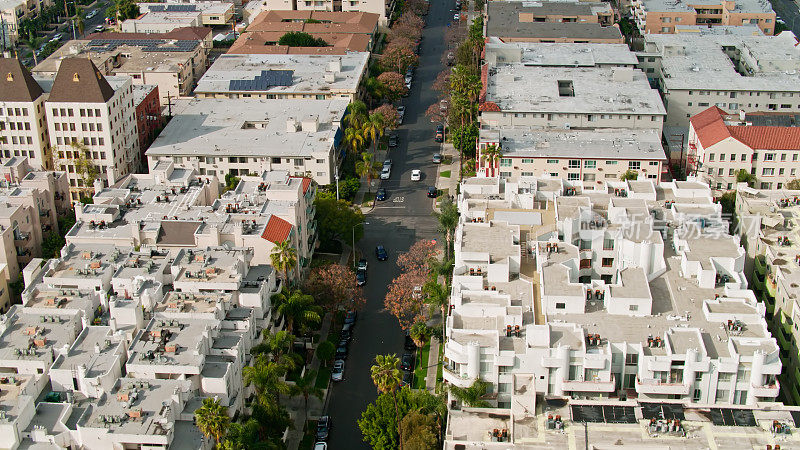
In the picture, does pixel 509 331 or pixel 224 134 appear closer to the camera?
pixel 509 331

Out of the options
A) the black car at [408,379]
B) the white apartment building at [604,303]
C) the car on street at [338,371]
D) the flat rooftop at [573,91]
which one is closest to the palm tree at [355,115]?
the flat rooftop at [573,91]

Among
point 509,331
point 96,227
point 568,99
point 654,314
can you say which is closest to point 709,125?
Result: point 568,99

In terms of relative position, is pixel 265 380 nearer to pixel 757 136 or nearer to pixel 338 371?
pixel 338 371

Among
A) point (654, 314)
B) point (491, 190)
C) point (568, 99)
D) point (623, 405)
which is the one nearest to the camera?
point (623, 405)

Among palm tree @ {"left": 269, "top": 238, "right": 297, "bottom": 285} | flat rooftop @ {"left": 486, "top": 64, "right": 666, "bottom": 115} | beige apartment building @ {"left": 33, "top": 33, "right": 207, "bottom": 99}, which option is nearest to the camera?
palm tree @ {"left": 269, "top": 238, "right": 297, "bottom": 285}

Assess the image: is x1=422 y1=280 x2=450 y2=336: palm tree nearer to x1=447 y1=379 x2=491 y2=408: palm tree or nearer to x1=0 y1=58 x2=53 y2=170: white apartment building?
x1=447 y1=379 x2=491 y2=408: palm tree

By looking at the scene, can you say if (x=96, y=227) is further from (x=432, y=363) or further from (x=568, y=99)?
(x=568, y=99)

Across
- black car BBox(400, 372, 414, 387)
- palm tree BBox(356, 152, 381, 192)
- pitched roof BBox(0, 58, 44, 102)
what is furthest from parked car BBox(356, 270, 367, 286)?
pitched roof BBox(0, 58, 44, 102)
